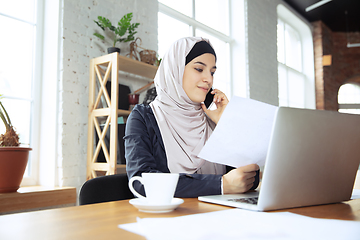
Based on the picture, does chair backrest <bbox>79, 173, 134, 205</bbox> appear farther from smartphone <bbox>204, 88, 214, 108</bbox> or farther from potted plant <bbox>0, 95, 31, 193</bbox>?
potted plant <bbox>0, 95, 31, 193</bbox>

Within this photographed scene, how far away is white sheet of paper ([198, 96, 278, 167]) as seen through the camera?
707 mm

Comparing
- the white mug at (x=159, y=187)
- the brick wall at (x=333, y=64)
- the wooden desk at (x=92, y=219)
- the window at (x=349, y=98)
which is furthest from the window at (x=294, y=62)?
the white mug at (x=159, y=187)

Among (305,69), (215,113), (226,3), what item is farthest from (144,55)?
(305,69)

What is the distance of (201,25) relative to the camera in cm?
427

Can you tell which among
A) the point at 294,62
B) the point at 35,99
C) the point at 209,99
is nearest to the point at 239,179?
the point at 209,99

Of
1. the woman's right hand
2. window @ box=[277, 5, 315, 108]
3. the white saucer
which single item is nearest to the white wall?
window @ box=[277, 5, 315, 108]

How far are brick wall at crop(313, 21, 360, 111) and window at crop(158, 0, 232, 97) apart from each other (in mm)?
3267

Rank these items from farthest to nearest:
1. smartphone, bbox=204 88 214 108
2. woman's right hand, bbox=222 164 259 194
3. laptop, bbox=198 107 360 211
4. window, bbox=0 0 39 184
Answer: window, bbox=0 0 39 184 < smartphone, bbox=204 88 214 108 < woman's right hand, bbox=222 164 259 194 < laptop, bbox=198 107 360 211

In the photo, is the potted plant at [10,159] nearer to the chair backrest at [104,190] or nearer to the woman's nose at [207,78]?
the chair backrest at [104,190]

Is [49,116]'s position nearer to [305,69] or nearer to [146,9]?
[146,9]

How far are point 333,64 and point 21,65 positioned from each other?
24.4 feet

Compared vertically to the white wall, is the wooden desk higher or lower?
lower

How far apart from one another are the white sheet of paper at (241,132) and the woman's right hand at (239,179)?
0.08 metres

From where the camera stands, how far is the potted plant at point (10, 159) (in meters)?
1.81
